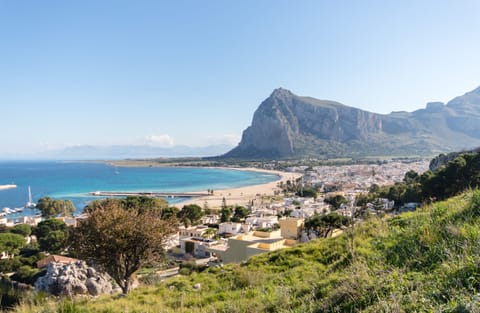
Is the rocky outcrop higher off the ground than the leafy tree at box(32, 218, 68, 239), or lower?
higher

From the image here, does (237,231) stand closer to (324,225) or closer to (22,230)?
(324,225)

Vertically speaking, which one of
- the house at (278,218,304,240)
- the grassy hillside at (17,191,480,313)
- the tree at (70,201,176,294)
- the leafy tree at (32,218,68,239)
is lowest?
Result: the leafy tree at (32,218,68,239)

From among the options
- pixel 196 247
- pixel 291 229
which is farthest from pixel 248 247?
pixel 196 247

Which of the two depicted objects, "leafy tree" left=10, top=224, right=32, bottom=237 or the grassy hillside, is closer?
the grassy hillside

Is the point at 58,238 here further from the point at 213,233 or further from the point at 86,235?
the point at 86,235

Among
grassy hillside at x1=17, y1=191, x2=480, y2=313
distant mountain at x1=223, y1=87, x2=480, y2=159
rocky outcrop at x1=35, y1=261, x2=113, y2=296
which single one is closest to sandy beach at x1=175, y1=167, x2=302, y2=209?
rocky outcrop at x1=35, y1=261, x2=113, y2=296

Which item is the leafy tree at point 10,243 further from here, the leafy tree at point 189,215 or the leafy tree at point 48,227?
the leafy tree at point 189,215

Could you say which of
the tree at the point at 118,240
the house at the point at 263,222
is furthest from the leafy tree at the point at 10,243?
the house at the point at 263,222

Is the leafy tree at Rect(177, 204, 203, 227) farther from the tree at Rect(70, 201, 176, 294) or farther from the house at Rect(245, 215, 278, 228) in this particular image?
the tree at Rect(70, 201, 176, 294)
